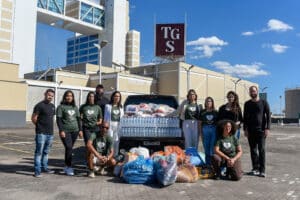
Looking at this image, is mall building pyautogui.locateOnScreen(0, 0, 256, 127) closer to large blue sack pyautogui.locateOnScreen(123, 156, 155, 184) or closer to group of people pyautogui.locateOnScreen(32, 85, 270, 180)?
group of people pyautogui.locateOnScreen(32, 85, 270, 180)

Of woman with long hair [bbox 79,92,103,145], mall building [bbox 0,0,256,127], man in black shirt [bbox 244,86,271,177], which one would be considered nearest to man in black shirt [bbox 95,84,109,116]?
woman with long hair [bbox 79,92,103,145]

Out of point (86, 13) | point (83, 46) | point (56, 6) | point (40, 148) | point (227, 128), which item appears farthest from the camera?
point (83, 46)

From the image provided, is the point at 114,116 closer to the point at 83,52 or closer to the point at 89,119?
the point at 89,119

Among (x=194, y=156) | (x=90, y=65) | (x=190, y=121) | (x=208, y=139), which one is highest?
(x=90, y=65)

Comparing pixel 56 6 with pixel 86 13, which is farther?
pixel 86 13

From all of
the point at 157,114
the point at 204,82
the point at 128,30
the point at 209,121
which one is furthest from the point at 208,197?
the point at 128,30

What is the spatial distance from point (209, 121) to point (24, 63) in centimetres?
5584

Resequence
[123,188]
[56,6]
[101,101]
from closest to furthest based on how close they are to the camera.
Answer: [123,188] → [101,101] → [56,6]

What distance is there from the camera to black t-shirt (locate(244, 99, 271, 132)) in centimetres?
845

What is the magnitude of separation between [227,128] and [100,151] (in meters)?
2.84

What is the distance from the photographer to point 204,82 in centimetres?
6750

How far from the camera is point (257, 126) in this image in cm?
845

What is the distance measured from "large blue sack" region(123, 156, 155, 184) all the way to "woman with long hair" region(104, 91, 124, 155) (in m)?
1.25

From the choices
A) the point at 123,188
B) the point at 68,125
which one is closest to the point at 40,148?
the point at 68,125
